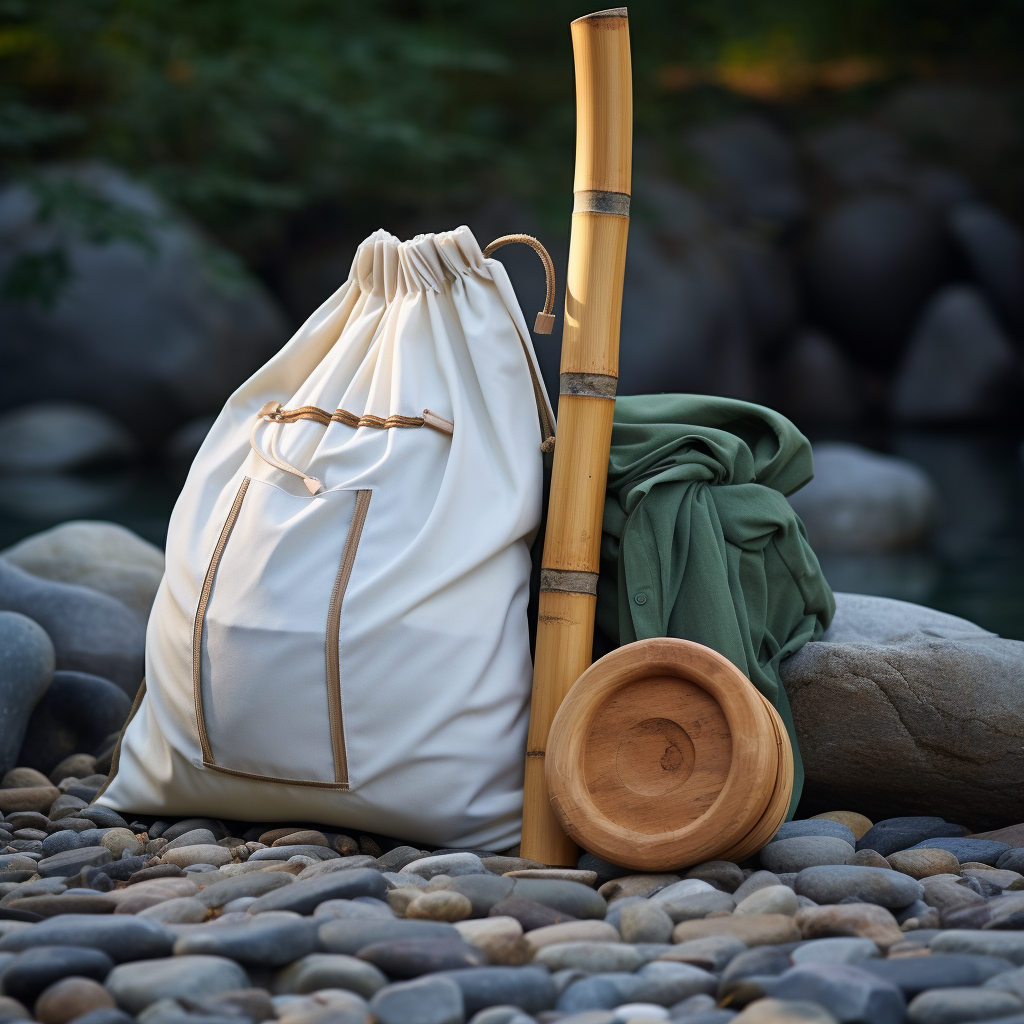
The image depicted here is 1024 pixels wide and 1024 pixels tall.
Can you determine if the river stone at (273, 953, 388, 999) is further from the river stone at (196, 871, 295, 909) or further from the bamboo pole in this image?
the bamboo pole

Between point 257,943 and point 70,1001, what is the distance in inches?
9.6

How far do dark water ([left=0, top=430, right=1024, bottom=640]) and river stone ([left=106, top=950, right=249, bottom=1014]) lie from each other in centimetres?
379

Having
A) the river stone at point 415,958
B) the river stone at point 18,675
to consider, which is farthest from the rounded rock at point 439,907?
the river stone at point 18,675

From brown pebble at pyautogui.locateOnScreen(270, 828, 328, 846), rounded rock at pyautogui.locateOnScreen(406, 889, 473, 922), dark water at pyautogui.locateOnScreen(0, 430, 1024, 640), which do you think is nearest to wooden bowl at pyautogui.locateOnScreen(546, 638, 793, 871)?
rounded rock at pyautogui.locateOnScreen(406, 889, 473, 922)

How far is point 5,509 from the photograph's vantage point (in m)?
→ 8.10

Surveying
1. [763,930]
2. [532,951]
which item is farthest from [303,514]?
[763,930]

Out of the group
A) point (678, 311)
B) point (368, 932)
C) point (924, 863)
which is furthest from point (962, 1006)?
point (678, 311)

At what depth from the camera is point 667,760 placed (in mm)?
2158

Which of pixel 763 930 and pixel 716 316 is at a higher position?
pixel 716 316

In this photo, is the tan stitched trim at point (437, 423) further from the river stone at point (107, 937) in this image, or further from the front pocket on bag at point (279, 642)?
the river stone at point (107, 937)

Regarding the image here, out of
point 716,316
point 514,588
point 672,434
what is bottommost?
point 514,588

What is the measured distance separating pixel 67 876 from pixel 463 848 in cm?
69

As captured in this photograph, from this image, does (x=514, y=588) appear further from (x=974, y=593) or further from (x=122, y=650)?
(x=974, y=593)

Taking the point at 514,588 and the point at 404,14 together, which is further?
the point at 404,14
